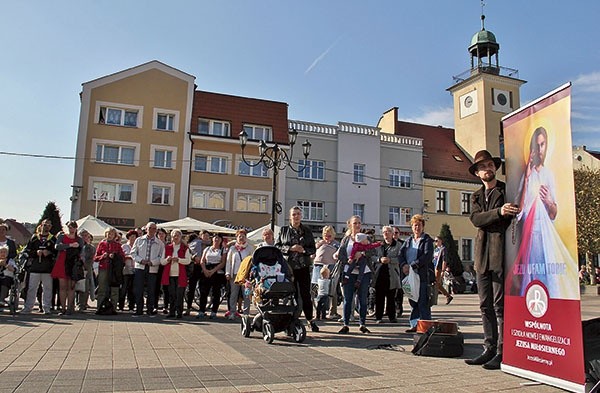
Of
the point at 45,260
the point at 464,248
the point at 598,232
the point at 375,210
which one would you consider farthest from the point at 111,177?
the point at 598,232

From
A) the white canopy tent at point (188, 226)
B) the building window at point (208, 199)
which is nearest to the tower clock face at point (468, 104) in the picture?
the building window at point (208, 199)

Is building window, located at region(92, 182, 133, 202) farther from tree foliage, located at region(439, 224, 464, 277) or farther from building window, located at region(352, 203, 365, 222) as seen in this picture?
tree foliage, located at region(439, 224, 464, 277)

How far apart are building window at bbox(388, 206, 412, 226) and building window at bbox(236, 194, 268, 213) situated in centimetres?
1079

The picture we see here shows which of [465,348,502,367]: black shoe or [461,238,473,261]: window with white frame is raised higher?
[461,238,473,261]: window with white frame

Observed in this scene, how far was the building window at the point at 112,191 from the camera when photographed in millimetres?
31612

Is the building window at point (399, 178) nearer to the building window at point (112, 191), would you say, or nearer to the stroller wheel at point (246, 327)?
the building window at point (112, 191)

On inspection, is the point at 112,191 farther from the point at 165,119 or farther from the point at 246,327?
the point at 246,327

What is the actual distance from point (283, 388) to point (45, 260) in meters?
8.29

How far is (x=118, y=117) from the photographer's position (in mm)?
33250

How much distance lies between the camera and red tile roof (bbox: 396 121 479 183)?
141ft


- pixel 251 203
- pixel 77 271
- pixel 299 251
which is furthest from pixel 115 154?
pixel 299 251

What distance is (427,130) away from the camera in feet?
160

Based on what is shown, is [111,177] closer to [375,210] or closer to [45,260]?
[375,210]

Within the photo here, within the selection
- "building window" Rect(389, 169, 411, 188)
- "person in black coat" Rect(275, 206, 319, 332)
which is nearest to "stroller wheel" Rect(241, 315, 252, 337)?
"person in black coat" Rect(275, 206, 319, 332)
